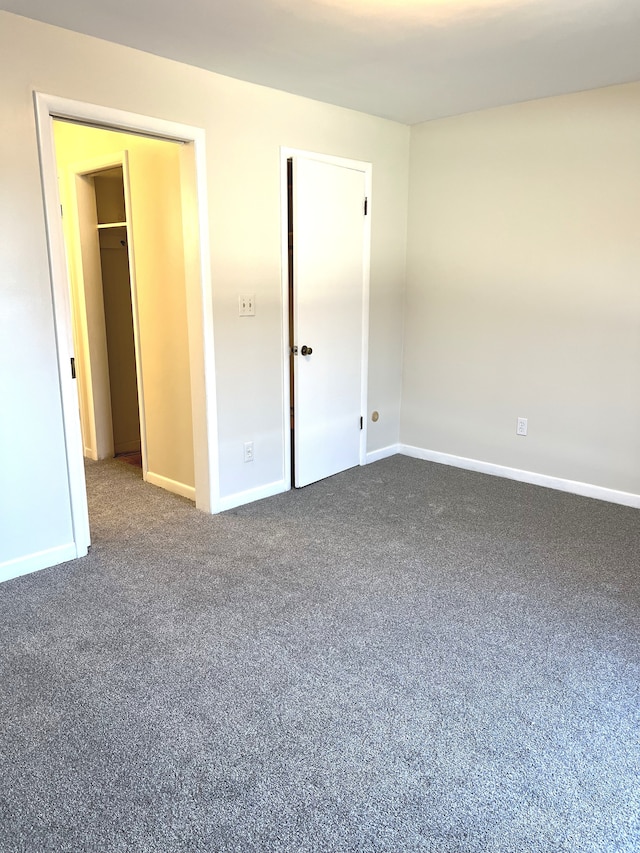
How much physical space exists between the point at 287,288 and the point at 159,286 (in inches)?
31.2

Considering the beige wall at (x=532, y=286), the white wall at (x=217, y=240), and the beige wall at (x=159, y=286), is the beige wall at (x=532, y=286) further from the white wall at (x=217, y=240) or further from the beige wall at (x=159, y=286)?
the beige wall at (x=159, y=286)

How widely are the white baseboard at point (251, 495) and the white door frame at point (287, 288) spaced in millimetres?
61

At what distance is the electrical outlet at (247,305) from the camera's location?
3.57 m

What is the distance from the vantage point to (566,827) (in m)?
1.59

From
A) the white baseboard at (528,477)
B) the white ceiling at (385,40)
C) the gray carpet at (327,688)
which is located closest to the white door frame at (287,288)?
the white ceiling at (385,40)

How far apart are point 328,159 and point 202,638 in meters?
2.99

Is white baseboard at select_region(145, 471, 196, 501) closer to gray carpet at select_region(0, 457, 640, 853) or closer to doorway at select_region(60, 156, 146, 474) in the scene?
doorway at select_region(60, 156, 146, 474)

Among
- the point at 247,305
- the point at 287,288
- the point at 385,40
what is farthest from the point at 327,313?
the point at 385,40

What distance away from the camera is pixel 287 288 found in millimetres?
3842

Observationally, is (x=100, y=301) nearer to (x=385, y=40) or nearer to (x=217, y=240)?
(x=217, y=240)

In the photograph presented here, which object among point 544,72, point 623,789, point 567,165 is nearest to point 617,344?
point 567,165

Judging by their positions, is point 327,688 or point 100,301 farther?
point 100,301

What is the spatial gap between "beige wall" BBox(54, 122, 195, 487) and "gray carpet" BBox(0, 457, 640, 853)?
0.64m

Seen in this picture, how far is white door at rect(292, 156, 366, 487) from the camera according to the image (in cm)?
383
